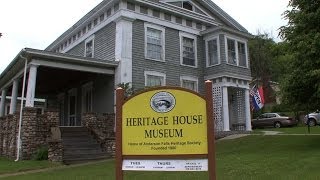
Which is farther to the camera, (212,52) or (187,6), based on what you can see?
(187,6)

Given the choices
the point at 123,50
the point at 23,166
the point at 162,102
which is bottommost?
the point at 23,166

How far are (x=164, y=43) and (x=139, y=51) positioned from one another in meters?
1.87

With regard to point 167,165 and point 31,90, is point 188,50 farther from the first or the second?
point 167,165

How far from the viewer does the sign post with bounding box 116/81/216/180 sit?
669cm

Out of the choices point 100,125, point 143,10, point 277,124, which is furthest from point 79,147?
point 277,124

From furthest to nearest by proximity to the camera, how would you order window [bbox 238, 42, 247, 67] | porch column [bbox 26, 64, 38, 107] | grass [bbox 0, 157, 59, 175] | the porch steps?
1. window [bbox 238, 42, 247, 67]
2. porch column [bbox 26, 64, 38, 107]
3. the porch steps
4. grass [bbox 0, 157, 59, 175]

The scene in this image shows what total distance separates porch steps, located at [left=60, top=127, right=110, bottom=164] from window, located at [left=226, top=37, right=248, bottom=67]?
9950 millimetres

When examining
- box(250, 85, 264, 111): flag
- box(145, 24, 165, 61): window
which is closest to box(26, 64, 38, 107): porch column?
box(145, 24, 165, 61): window

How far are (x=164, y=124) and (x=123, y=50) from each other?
600 inches

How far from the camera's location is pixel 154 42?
23547 millimetres

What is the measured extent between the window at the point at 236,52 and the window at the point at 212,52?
681 mm

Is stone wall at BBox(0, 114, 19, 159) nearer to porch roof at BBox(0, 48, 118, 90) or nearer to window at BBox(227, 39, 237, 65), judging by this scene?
porch roof at BBox(0, 48, 118, 90)

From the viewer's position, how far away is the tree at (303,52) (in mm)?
15586

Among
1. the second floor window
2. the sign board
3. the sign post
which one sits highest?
the second floor window
